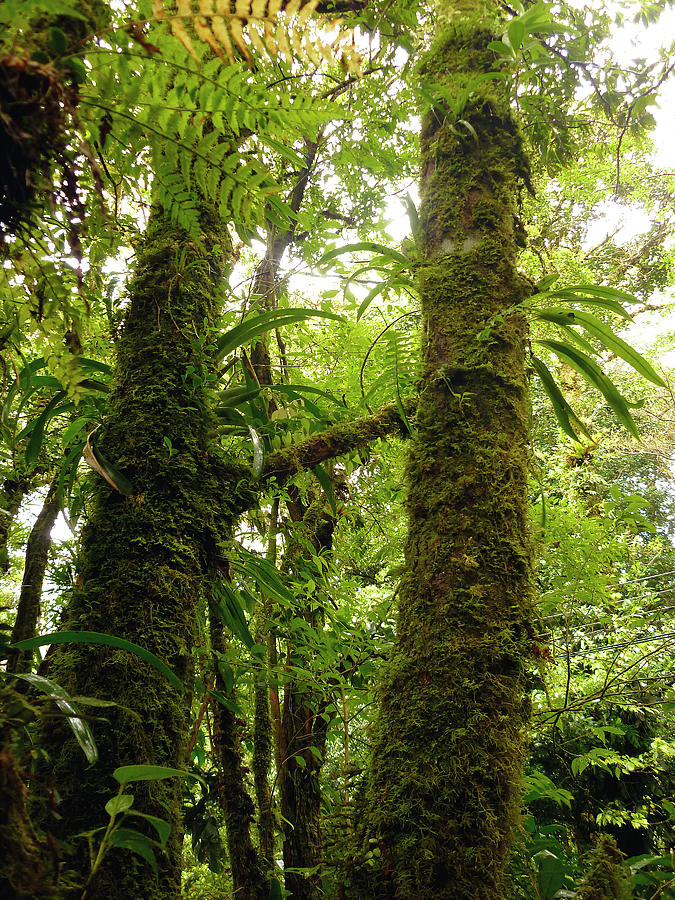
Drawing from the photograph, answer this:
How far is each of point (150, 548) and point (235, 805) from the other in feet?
4.01

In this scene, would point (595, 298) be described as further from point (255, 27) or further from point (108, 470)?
point (108, 470)

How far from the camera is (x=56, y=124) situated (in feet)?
1.85

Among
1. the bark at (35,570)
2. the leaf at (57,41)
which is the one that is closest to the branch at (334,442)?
the leaf at (57,41)

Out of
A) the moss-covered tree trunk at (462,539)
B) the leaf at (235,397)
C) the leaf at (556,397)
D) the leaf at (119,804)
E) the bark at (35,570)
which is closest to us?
the leaf at (119,804)

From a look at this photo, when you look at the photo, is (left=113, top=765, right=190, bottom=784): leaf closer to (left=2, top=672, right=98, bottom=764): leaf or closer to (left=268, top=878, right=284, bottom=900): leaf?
(left=2, top=672, right=98, bottom=764): leaf

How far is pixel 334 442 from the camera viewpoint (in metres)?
1.35

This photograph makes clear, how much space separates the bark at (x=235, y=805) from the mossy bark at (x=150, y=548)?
67cm

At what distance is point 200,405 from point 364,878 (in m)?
0.99

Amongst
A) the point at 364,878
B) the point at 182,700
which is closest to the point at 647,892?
the point at 364,878

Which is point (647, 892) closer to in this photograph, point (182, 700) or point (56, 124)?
point (182, 700)

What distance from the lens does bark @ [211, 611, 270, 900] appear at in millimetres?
1627

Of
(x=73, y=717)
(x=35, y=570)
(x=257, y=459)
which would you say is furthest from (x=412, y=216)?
(x=35, y=570)

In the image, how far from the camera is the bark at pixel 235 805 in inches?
64.1

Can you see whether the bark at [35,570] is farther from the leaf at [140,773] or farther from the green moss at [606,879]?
the green moss at [606,879]
